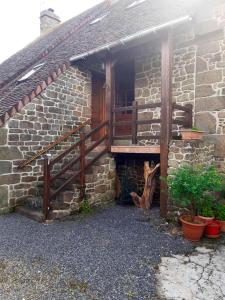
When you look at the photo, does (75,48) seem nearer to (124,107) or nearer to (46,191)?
(124,107)

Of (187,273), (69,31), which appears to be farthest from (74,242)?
(69,31)

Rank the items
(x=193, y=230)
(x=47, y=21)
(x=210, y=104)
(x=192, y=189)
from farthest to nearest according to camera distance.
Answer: (x=47, y=21)
(x=210, y=104)
(x=193, y=230)
(x=192, y=189)

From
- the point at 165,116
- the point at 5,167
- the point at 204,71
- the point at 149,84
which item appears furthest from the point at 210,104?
the point at 5,167

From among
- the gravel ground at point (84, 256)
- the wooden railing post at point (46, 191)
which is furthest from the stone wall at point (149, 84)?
the wooden railing post at point (46, 191)

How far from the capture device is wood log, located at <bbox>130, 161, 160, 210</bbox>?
668 cm

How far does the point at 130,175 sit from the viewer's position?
8062 millimetres

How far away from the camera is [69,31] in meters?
10.7

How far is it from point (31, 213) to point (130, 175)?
3431 mm

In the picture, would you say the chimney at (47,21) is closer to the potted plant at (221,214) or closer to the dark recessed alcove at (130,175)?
the dark recessed alcove at (130,175)

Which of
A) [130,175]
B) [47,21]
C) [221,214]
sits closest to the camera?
[221,214]

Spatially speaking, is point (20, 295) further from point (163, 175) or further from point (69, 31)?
point (69, 31)

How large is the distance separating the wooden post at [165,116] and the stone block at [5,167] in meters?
3.83

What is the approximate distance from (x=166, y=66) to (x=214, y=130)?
2.05 m

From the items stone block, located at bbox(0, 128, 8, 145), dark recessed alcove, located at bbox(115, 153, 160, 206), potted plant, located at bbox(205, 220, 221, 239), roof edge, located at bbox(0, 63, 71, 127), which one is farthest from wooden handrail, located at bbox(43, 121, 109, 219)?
potted plant, located at bbox(205, 220, 221, 239)
